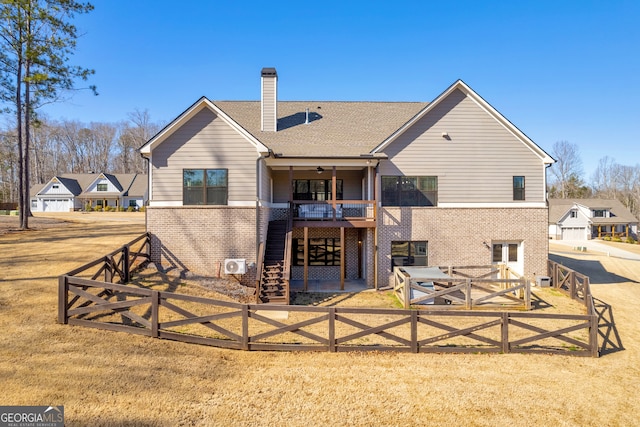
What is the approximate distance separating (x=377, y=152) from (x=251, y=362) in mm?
10724

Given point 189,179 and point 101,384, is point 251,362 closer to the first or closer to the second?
point 101,384

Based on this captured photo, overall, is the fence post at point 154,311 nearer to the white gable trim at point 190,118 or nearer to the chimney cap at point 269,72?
the white gable trim at point 190,118

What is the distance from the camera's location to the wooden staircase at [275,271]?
37.7 feet

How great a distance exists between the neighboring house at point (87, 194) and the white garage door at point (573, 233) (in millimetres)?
65560

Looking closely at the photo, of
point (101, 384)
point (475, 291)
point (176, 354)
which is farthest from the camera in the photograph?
point (475, 291)

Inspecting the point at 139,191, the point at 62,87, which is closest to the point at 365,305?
the point at 62,87

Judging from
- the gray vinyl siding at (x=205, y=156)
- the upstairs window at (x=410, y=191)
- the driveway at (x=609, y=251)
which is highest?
the gray vinyl siding at (x=205, y=156)

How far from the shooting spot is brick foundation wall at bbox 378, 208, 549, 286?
1438cm

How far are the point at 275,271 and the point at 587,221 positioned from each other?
5484 cm

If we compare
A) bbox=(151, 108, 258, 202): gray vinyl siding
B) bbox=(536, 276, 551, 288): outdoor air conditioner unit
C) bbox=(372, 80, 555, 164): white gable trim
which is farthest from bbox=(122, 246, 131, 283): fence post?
bbox=(536, 276, 551, 288): outdoor air conditioner unit

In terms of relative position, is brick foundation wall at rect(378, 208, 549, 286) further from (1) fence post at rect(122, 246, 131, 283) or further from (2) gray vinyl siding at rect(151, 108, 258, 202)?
(1) fence post at rect(122, 246, 131, 283)

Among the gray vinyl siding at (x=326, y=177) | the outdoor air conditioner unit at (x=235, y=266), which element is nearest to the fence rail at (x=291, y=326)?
the outdoor air conditioner unit at (x=235, y=266)

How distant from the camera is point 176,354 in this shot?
650 centimetres

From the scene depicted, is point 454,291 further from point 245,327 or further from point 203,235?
point 203,235
